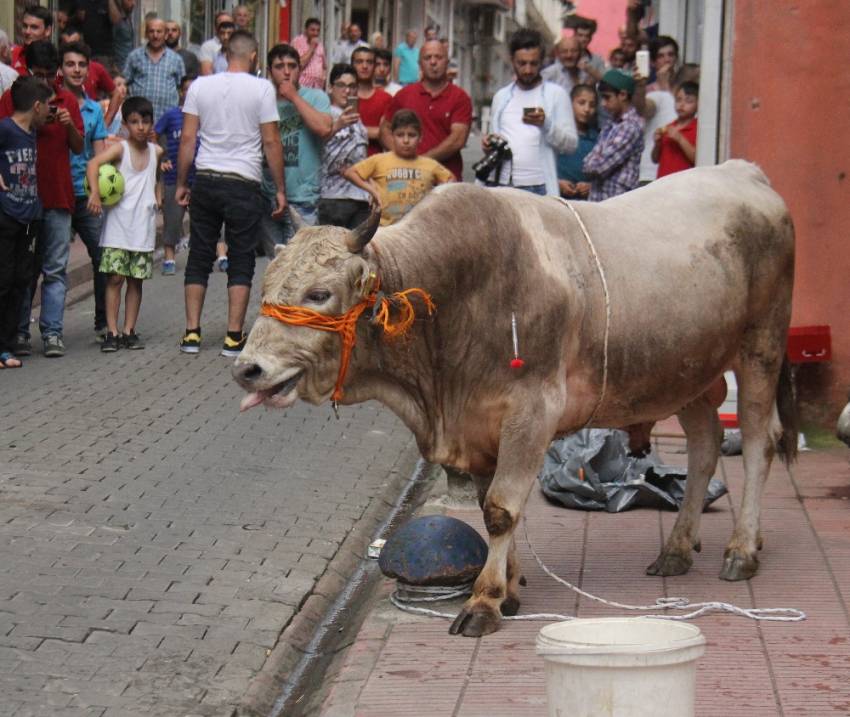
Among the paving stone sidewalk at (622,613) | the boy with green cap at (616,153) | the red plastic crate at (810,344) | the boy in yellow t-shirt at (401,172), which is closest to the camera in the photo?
the paving stone sidewalk at (622,613)

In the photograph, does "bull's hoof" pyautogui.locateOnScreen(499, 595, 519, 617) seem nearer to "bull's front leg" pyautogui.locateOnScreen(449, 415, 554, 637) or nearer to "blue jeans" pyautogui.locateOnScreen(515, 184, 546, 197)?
"bull's front leg" pyautogui.locateOnScreen(449, 415, 554, 637)

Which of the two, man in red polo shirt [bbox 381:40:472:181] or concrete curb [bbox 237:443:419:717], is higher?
man in red polo shirt [bbox 381:40:472:181]

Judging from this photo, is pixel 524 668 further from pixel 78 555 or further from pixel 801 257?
pixel 801 257

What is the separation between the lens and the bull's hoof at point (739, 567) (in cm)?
696

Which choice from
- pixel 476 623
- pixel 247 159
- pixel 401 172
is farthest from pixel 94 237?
pixel 476 623

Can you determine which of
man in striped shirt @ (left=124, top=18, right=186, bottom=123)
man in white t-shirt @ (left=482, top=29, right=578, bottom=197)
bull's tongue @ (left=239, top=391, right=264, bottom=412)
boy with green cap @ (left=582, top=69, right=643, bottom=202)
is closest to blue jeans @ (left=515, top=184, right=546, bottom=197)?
man in white t-shirt @ (left=482, top=29, right=578, bottom=197)

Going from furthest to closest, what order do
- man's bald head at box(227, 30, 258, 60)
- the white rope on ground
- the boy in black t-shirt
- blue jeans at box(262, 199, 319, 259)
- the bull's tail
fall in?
blue jeans at box(262, 199, 319, 259)
man's bald head at box(227, 30, 258, 60)
the boy in black t-shirt
the bull's tail
the white rope on ground

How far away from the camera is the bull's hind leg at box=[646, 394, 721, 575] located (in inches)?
279

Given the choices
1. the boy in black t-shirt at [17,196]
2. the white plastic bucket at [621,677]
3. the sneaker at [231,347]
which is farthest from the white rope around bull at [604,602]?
the sneaker at [231,347]

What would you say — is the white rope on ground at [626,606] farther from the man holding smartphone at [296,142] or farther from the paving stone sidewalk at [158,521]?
the man holding smartphone at [296,142]

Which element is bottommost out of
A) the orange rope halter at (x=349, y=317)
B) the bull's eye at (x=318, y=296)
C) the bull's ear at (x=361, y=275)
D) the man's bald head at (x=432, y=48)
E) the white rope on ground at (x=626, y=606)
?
the white rope on ground at (x=626, y=606)

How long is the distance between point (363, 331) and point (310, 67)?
17.2 meters

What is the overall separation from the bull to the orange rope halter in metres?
0.02

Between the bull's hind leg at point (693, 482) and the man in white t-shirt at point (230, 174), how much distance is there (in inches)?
222
